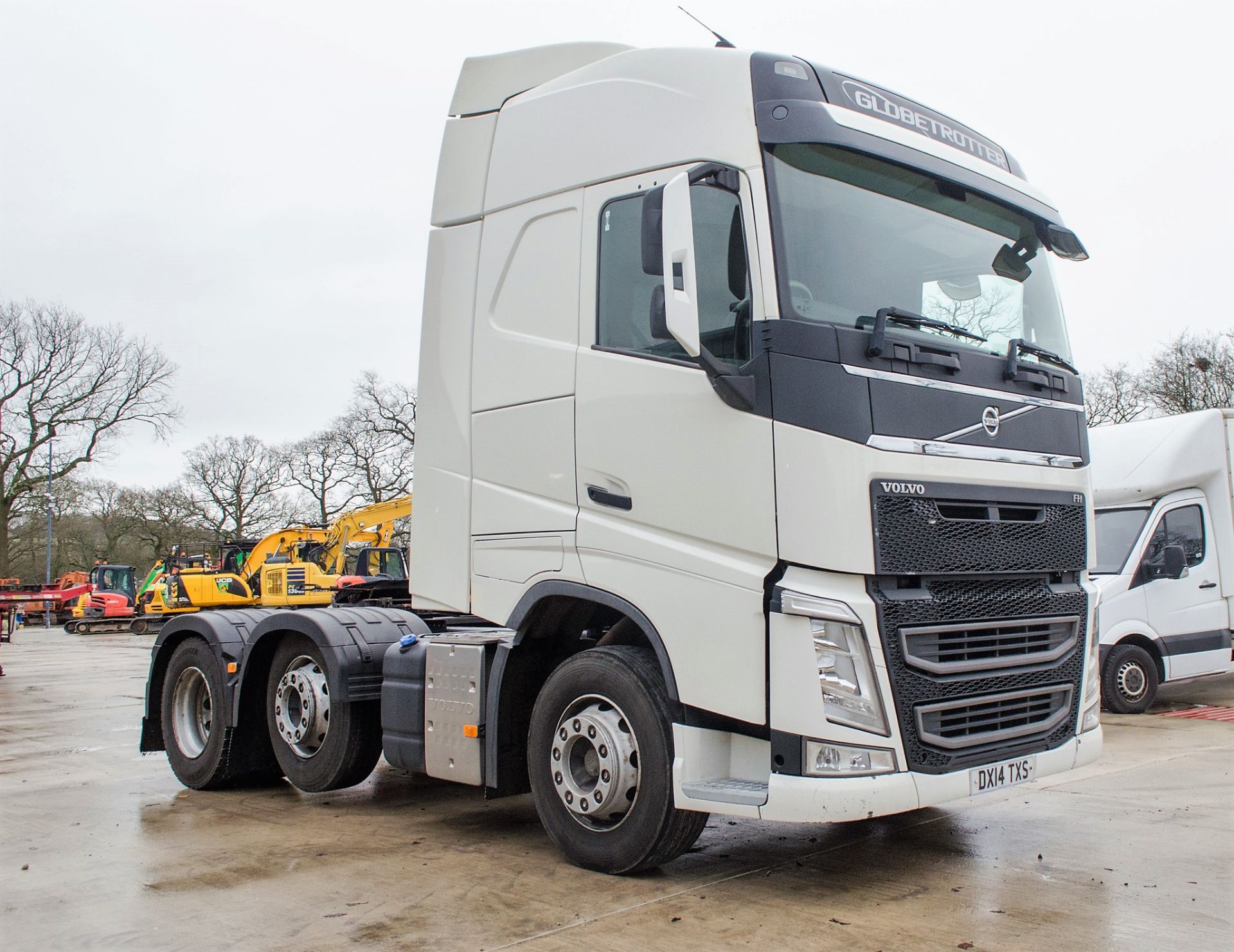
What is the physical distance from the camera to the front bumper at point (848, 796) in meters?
4.28

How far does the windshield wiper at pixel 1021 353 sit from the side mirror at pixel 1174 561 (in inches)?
267

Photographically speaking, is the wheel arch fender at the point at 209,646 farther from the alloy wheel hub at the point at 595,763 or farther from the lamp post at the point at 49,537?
the lamp post at the point at 49,537

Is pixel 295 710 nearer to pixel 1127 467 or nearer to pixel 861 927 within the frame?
pixel 861 927

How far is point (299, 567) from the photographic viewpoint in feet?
98.4

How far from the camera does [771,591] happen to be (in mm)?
4465

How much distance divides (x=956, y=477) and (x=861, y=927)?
6.08 feet

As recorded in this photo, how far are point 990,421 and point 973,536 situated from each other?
526mm

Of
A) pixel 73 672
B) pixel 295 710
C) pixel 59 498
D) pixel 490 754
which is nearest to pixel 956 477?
pixel 490 754

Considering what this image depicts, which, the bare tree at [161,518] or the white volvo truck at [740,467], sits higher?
the bare tree at [161,518]

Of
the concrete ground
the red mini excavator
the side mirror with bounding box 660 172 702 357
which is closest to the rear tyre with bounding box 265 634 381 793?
the concrete ground

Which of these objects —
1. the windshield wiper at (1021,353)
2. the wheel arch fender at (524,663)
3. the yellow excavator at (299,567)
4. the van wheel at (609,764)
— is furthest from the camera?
the yellow excavator at (299,567)

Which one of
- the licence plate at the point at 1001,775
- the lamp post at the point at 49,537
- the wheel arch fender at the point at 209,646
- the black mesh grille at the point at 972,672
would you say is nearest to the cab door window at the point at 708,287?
the black mesh grille at the point at 972,672

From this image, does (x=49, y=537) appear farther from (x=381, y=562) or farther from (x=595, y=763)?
(x=595, y=763)

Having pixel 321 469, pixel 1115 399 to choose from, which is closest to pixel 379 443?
pixel 321 469
